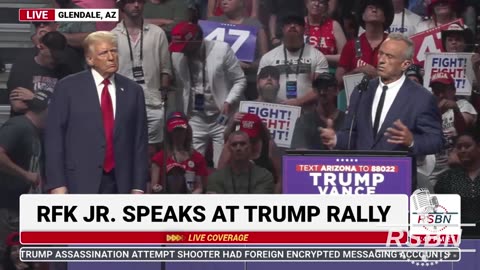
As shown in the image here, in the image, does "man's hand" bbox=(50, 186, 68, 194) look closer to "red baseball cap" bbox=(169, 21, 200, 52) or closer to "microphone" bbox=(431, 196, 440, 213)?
"red baseball cap" bbox=(169, 21, 200, 52)

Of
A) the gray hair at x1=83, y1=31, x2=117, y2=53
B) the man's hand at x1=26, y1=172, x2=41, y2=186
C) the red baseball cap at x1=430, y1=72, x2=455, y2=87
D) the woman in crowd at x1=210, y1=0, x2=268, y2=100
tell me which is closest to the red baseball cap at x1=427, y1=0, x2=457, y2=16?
the red baseball cap at x1=430, y1=72, x2=455, y2=87

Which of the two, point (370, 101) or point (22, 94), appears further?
point (22, 94)

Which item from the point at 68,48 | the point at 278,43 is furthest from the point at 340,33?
the point at 68,48

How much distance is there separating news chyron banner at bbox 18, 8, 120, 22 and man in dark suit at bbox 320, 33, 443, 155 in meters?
2.16

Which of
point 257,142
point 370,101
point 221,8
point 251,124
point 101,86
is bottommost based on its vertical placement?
point 257,142

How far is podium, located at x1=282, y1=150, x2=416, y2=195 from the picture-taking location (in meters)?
10.6

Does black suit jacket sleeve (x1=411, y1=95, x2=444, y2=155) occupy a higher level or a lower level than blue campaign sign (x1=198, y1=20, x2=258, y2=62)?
lower

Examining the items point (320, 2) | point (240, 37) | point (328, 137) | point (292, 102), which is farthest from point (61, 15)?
point (328, 137)

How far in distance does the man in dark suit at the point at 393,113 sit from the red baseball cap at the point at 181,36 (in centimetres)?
149

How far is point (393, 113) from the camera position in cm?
1106

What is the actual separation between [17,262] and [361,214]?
2.89 m

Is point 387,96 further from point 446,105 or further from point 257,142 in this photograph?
point 257,142

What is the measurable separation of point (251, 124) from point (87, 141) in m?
1.53

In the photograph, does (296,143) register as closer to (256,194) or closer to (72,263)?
(256,194)
